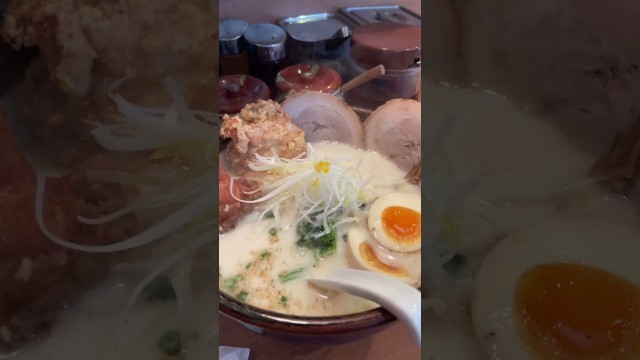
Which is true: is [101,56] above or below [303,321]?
above

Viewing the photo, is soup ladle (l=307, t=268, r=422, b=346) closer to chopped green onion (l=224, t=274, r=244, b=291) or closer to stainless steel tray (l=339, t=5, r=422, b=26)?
chopped green onion (l=224, t=274, r=244, b=291)

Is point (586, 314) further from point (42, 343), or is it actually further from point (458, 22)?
point (42, 343)

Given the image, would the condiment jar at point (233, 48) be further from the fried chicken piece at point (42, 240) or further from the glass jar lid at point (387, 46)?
the fried chicken piece at point (42, 240)

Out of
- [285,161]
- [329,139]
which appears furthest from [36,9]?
[329,139]

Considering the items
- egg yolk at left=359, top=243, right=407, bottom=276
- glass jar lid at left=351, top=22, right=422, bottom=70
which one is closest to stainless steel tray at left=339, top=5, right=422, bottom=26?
glass jar lid at left=351, top=22, right=422, bottom=70

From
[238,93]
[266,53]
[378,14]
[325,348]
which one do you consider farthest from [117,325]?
[378,14]

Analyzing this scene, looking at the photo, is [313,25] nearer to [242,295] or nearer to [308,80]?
[308,80]

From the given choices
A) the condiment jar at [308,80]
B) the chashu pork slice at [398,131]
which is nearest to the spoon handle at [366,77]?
the condiment jar at [308,80]

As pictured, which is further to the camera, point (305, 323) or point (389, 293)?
point (305, 323)
